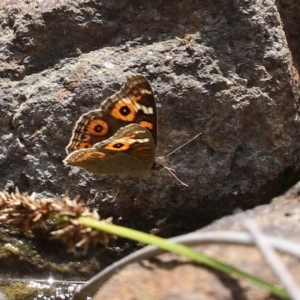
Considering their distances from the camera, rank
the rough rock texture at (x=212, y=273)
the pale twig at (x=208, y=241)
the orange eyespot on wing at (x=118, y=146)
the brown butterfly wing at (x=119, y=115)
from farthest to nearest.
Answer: the orange eyespot on wing at (x=118, y=146) → the brown butterfly wing at (x=119, y=115) → the rough rock texture at (x=212, y=273) → the pale twig at (x=208, y=241)

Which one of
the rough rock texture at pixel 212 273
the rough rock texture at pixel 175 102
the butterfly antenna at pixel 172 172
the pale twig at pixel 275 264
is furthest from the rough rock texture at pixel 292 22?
the pale twig at pixel 275 264

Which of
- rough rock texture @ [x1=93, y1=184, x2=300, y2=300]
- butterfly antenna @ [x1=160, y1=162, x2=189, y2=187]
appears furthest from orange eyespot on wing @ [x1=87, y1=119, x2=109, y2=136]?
rough rock texture @ [x1=93, y1=184, x2=300, y2=300]

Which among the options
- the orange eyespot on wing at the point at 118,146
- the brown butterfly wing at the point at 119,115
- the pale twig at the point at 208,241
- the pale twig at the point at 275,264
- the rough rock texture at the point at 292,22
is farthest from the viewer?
the rough rock texture at the point at 292,22

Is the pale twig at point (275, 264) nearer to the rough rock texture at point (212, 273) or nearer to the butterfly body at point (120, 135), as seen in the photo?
the rough rock texture at point (212, 273)

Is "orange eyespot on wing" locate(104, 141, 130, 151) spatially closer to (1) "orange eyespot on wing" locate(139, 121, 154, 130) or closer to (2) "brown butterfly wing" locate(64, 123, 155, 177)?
(2) "brown butterfly wing" locate(64, 123, 155, 177)

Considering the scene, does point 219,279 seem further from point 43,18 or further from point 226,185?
point 43,18

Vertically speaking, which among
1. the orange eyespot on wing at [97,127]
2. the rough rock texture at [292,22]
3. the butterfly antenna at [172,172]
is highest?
the rough rock texture at [292,22]

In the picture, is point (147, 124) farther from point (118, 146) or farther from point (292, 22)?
point (292, 22)
